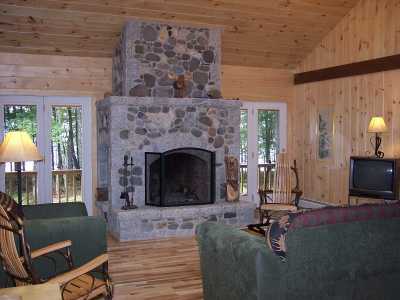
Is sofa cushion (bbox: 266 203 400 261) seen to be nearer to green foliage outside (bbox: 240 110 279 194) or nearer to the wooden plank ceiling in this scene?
the wooden plank ceiling

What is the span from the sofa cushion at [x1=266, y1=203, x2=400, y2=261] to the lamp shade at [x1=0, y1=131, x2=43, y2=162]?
6.90 feet

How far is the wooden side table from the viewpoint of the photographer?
203 centimetres

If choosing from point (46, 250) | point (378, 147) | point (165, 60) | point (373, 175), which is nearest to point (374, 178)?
point (373, 175)

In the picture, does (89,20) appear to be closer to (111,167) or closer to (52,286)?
(111,167)

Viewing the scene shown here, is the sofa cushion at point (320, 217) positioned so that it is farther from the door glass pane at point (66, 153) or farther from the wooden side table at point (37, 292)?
the door glass pane at point (66, 153)

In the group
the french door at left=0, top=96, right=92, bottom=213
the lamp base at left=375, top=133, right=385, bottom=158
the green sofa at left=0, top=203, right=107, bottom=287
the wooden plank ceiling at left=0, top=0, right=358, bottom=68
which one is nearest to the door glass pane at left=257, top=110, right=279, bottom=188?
the wooden plank ceiling at left=0, top=0, right=358, bottom=68

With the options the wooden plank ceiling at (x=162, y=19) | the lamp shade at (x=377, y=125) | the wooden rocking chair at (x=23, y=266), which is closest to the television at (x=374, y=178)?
the lamp shade at (x=377, y=125)

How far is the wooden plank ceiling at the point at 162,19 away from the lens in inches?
235

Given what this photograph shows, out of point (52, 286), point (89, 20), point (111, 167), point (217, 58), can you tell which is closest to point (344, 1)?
point (217, 58)

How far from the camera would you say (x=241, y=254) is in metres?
2.83

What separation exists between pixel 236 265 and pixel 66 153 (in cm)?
485

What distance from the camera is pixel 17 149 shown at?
365cm

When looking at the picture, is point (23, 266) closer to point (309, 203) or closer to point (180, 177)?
point (180, 177)

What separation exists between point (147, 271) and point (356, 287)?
7.67 feet
